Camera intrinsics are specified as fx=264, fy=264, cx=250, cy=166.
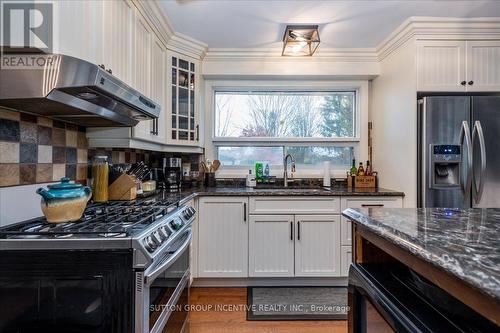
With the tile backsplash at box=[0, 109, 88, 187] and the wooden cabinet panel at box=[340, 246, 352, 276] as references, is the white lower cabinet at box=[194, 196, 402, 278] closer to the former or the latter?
the wooden cabinet panel at box=[340, 246, 352, 276]

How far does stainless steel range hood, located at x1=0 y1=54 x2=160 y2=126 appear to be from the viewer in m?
1.01

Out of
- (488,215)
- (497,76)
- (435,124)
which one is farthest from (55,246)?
(497,76)

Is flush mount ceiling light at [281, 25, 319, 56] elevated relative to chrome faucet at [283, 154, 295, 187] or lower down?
elevated

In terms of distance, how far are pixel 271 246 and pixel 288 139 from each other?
4.16 feet

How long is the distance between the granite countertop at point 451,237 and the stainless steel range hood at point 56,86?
1.24 metres

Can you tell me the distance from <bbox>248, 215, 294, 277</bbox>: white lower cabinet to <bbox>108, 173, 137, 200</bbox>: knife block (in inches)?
42.1

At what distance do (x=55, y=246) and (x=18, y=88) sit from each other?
2.08ft

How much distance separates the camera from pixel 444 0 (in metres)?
1.97

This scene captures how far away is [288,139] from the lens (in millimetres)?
3082

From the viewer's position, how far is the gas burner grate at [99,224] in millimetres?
1012

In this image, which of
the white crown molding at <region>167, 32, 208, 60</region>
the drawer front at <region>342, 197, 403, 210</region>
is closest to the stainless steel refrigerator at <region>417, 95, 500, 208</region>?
the drawer front at <region>342, 197, 403, 210</region>

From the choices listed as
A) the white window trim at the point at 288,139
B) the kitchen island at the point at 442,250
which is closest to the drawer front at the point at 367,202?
the white window trim at the point at 288,139

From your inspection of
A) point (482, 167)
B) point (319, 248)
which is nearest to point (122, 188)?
point (319, 248)

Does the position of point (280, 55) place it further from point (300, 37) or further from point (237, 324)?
point (237, 324)
